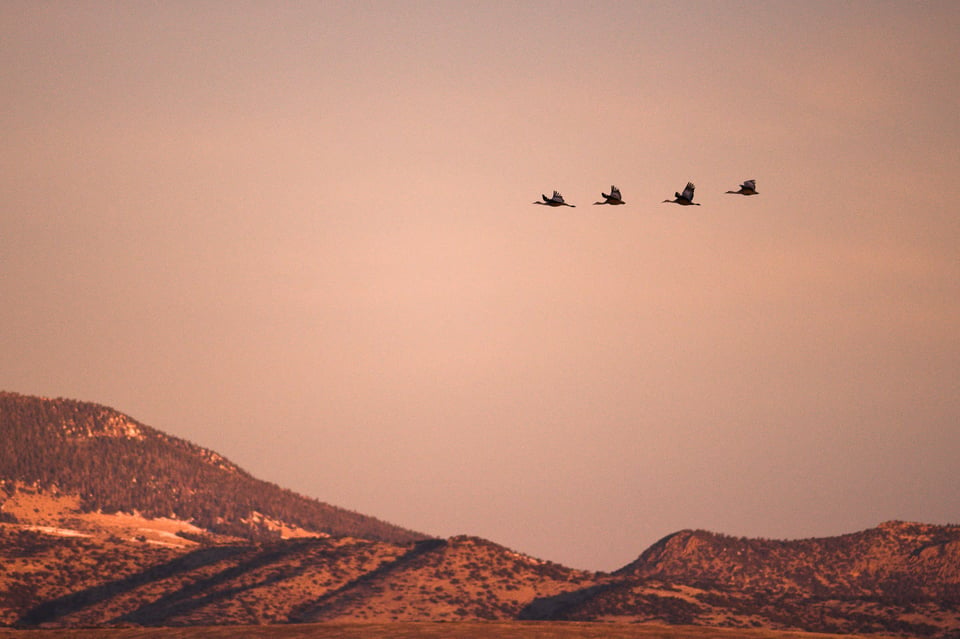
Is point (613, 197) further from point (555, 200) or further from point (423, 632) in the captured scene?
point (423, 632)

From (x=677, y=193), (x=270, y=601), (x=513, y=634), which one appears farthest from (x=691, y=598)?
(x=677, y=193)

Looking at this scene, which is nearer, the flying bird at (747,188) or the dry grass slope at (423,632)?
the flying bird at (747,188)

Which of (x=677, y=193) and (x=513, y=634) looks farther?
(x=513, y=634)

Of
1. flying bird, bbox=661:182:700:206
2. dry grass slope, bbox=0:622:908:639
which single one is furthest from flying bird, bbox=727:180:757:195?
dry grass slope, bbox=0:622:908:639

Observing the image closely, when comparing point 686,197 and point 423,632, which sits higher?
point 686,197

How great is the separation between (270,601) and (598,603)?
44200 millimetres

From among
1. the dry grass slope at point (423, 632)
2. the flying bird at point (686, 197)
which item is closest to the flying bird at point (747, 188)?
the flying bird at point (686, 197)

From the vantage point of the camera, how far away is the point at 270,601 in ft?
652

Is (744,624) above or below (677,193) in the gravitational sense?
below

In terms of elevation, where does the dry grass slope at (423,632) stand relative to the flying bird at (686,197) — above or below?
below

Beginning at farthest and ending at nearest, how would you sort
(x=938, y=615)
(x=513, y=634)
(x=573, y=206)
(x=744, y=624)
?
(x=938, y=615) < (x=744, y=624) < (x=513, y=634) < (x=573, y=206)

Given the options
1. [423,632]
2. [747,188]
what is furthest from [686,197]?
[423,632]

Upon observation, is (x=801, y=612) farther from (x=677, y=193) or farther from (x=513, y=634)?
(x=677, y=193)

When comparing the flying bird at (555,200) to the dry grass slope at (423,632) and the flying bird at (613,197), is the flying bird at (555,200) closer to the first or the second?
the flying bird at (613,197)
